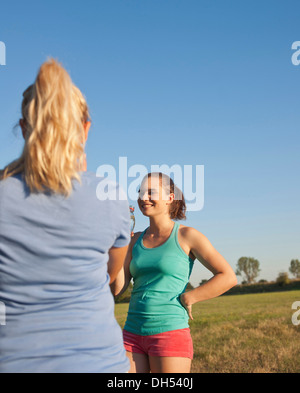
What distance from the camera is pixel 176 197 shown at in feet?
13.9

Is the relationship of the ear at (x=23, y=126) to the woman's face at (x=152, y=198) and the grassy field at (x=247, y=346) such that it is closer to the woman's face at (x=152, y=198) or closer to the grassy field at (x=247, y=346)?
the woman's face at (x=152, y=198)

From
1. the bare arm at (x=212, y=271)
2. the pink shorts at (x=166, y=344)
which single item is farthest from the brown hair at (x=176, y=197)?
the pink shorts at (x=166, y=344)

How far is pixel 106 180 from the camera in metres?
1.96

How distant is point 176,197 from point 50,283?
100 inches

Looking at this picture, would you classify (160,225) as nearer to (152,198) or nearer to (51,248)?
(152,198)

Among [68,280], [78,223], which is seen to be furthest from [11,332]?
[78,223]

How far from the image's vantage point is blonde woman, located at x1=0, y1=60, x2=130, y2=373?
1.76 m

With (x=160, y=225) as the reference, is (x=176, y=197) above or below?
above

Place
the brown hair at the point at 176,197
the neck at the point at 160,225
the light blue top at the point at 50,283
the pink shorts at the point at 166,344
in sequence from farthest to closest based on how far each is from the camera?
1. the brown hair at the point at 176,197
2. the neck at the point at 160,225
3. the pink shorts at the point at 166,344
4. the light blue top at the point at 50,283

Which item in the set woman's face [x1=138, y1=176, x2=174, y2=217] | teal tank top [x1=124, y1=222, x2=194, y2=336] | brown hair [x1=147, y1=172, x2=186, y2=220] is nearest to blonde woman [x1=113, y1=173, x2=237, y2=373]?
teal tank top [x1=124, y1=222, x2=194, y2=336]

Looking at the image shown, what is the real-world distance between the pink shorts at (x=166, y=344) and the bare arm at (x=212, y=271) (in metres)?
0.27

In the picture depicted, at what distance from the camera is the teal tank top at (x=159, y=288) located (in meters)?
3.52

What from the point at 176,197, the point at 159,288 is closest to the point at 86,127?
the point at 159,288

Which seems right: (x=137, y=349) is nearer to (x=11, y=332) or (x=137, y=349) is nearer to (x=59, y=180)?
(x=11, y=332)
